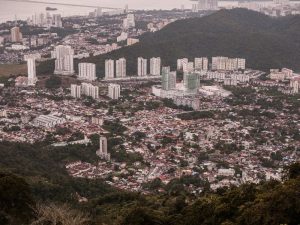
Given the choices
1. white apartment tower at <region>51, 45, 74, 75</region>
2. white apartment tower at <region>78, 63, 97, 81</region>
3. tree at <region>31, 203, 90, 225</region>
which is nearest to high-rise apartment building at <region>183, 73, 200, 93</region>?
white apartment tower at <region>78, 63, 97, 81</region>

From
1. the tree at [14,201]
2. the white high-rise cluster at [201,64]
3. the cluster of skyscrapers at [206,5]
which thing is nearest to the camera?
the tree at [14,201]

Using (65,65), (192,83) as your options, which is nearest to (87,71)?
(65,65)

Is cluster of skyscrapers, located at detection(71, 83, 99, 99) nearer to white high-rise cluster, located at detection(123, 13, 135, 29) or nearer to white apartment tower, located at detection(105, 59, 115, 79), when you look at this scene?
white apartment tower, located at detection(105, 59, 115, 79)

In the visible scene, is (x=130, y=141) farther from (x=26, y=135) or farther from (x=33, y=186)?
(x=33, y=186)

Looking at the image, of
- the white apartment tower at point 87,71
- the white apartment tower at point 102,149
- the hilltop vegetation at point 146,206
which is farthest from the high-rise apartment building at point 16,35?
the hilltop vegetation at point 146,206

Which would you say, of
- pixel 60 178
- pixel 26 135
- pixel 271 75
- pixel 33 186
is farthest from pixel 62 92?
pixel 33 186

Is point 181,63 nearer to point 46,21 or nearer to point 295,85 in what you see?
point 295,85

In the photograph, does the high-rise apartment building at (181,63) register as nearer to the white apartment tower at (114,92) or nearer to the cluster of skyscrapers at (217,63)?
the cluster of skyscrapers at (217,63)
